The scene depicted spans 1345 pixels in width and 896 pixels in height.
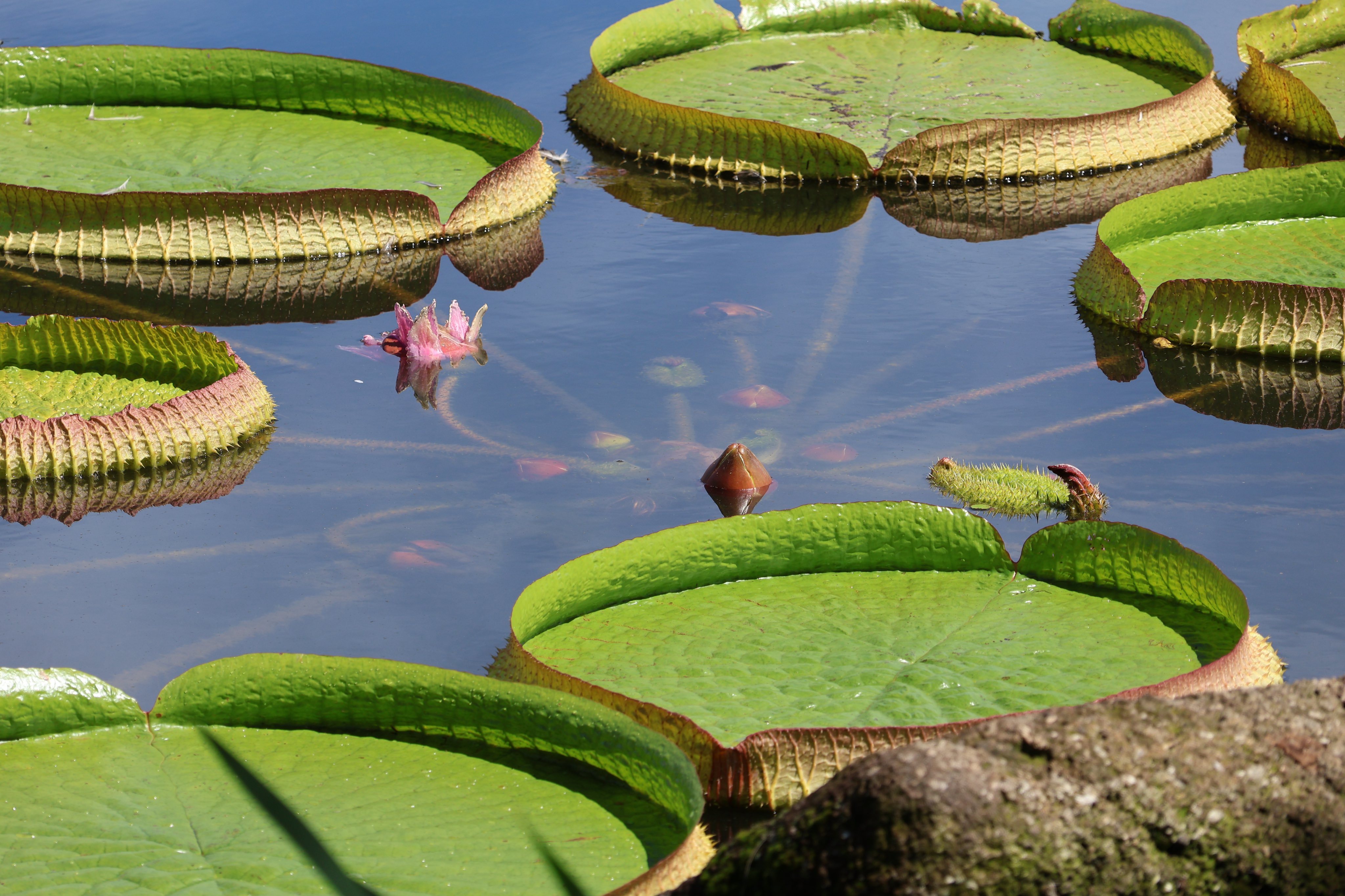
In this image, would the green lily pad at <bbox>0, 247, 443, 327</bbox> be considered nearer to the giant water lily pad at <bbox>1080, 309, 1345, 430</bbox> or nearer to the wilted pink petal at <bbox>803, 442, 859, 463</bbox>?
the wilted pink petal at <bbox>803, 442, 859, 463</bbox>

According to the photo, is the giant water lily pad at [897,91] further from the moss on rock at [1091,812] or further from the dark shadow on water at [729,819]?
the moss on rock at [1091,812]

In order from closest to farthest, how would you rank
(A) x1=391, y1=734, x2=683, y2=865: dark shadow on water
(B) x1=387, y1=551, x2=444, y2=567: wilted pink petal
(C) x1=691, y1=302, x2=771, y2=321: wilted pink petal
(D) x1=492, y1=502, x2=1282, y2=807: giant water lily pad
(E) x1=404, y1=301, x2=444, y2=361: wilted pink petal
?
1. (A) x1=391, y1=734, x2=683, y2=865: dark shadow on water
2. (D) x1=492, y1=502, x2=1282, y2=807: giant water lily pad
3. (B) x1=387, y1=551, x2=444, y2=567: wilted pink petal
4. (E) x1=404, y1=301, x2=444, y2=361: wilted pink petal
5. (C) x1=691, y1=302, x2=771, y2=321: wilted pink petal

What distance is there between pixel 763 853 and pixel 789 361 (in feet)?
11.1

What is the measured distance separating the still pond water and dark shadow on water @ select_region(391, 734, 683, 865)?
54cm

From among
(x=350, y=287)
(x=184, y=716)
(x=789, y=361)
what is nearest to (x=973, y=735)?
(x=184, y=716)

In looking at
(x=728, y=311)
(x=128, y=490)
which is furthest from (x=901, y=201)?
(x=128, y=490)

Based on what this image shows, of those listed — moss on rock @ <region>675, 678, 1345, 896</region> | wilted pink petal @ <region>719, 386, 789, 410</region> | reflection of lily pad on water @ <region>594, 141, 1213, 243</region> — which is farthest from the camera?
reflection of lily pad on water @ <region>594, 141, 1213, 243</region>

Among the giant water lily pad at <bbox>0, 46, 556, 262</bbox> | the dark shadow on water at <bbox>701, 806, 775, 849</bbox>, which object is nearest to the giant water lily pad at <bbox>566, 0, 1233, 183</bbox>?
the giant water lily pad at <bbox>0, 46, 556, 262</bbox>

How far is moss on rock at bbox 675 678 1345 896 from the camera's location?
133cm

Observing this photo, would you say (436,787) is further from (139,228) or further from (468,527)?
(139,228)

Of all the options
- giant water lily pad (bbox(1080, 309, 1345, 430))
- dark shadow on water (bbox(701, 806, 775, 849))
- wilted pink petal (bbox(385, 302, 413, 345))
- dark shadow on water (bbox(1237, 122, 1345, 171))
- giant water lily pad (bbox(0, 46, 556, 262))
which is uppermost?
giant water lily pad (bbox(0, 46, 556, 262))

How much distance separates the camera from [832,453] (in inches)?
161

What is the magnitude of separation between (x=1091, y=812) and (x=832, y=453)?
9.04ft

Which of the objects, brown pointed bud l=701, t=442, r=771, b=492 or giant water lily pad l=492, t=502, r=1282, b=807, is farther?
brown pointed bud l=701, t=442, r=771, b=492
